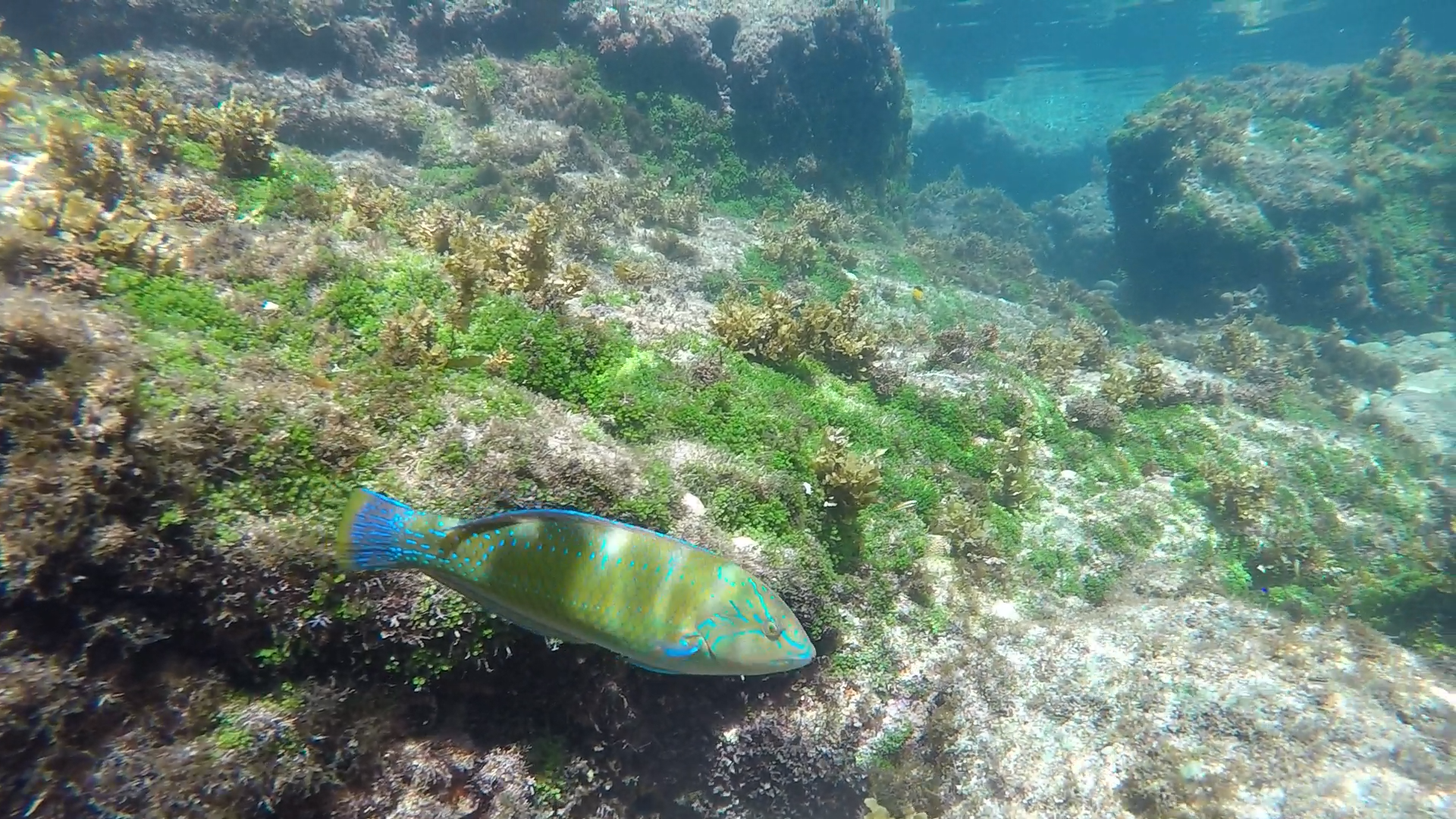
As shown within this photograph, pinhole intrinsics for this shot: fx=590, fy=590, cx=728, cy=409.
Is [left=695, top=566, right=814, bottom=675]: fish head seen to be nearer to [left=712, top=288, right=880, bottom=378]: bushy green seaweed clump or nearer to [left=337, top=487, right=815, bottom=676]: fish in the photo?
[left=337, top=487, right=815, bottom=676]: fish

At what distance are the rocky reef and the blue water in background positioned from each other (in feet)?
85.2

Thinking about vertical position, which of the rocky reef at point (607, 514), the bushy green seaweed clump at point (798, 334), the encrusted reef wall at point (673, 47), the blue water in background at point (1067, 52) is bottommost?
the rocky reef at point (607, 514)

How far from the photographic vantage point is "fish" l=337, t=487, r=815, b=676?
8.04 feet

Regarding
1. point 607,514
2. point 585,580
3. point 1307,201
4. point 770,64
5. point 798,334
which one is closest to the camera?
point 585,580

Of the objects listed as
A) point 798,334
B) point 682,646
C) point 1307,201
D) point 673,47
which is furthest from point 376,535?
point 1307,201

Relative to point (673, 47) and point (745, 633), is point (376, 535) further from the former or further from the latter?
point (673, 47)

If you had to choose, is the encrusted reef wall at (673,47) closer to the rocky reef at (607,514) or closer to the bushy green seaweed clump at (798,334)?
the rocky reef at (607,514)

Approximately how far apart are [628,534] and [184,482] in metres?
2.48

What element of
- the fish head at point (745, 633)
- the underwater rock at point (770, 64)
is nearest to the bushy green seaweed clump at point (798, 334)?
the fish head at point (745, 633)

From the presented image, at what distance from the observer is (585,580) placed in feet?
8.05

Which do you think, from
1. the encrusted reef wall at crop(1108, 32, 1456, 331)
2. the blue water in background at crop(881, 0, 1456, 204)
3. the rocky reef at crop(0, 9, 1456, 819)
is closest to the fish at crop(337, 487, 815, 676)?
the rocky reef at crop(0, 9, 1456, 819)

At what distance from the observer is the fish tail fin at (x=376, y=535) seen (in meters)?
2.46

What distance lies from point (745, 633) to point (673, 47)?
1787 centimetres

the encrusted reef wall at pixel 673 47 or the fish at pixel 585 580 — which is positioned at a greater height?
the encrusted reef wall at pixel 673 47
